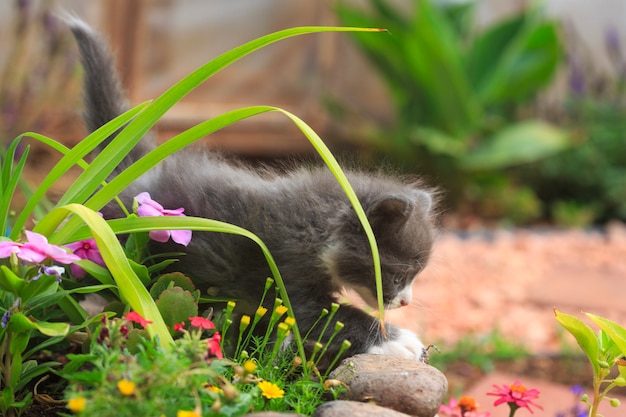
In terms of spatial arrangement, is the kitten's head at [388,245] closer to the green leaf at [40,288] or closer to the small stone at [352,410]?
the small stone at [352,410]

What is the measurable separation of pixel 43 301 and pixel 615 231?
17.4 ft

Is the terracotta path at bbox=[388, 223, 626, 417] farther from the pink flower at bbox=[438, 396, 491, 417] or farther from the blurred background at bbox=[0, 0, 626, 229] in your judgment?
the pink flower at bbox=[438, 396, 491, 417]

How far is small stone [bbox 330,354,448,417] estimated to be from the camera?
1575 mm

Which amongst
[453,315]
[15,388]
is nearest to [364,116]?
[453,315]

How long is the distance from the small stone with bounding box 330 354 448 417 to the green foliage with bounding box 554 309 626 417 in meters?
0.32

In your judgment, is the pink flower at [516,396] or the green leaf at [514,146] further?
the green leaf at [514,146]

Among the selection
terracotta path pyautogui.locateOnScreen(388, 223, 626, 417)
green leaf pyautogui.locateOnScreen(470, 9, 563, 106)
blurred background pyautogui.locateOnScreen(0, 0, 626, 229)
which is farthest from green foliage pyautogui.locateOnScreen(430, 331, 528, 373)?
green leaf pyautogui.locateOnScreen(470, 9, 563, 106)

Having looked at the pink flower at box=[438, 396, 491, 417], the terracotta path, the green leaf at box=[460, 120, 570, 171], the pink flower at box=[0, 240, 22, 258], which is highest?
the pink flower at box=[0, 240, 22, 258]

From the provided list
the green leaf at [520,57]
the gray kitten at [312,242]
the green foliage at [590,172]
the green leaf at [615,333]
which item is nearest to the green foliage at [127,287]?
the gray kitten at [312,242]

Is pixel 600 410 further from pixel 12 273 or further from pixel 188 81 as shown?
pixel 12 273

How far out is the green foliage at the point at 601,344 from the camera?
1699 millimetres

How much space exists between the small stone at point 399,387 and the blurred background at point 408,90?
4088 mm

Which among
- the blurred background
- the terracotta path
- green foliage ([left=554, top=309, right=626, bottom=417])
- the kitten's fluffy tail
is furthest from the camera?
the blurred background

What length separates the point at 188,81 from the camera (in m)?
1.69
